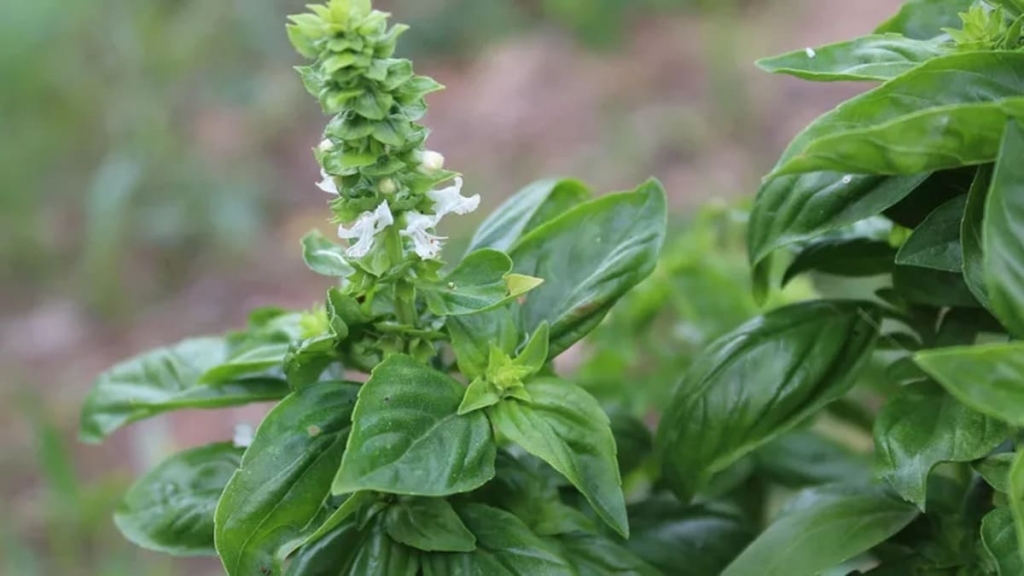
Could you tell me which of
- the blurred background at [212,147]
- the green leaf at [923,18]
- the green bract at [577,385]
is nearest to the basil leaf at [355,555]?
the green bract at [577,385]

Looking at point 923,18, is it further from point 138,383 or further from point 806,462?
point 138,383

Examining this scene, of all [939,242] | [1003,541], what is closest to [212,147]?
[939,242]

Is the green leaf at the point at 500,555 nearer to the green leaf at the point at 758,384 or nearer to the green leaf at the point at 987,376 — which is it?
the green leaf at the point at 758,384

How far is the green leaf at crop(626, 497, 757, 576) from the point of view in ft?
3.55

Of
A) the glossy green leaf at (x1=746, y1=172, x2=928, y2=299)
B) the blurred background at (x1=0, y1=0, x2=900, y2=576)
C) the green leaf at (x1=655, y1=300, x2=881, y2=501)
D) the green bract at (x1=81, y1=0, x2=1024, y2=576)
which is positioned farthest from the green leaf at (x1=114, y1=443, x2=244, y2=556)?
the blurred background at (x1=0, y1=0, x2=900, y2=576)

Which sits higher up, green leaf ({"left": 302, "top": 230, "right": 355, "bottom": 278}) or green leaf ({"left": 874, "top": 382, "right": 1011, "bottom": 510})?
green leaf ({"left": 302, "top": 230, "right": 355, "bottom": 278})

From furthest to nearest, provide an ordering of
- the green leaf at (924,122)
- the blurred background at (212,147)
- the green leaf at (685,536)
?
the blurred background at (212,147)
the green leaf at (685,536)
the green leaf at (924,122)

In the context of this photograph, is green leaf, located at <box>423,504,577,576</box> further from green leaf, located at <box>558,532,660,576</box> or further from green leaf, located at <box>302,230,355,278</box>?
green leaf, located at <box>302,230,355,278</box>

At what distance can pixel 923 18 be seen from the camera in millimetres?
1020

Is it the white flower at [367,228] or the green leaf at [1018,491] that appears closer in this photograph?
the green leaf at [1018,491]

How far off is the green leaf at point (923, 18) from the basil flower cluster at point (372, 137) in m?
0.45

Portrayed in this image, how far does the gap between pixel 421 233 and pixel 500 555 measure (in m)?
0.27

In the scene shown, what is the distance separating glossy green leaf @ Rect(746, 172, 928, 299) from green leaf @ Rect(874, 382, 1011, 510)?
0.17 metres

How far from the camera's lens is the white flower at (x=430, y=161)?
0.86m
